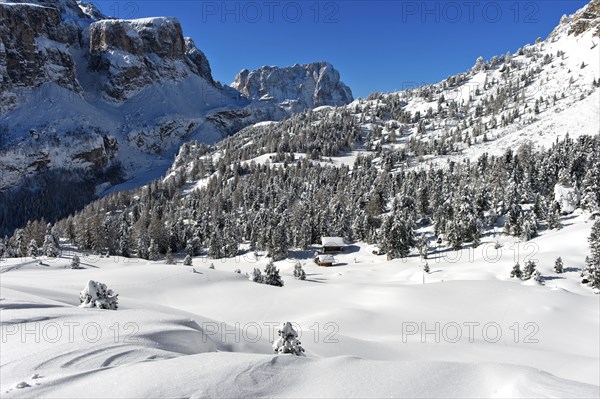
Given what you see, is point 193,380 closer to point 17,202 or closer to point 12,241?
point 12,241

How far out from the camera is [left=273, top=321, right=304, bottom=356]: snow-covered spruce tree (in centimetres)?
1239

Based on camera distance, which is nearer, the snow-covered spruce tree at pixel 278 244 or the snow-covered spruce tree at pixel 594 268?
the snow-covered spruce tree at pixel 594 268

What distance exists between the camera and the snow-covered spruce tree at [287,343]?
40.7ft

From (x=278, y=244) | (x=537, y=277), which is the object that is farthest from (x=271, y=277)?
(x=278, y=244)

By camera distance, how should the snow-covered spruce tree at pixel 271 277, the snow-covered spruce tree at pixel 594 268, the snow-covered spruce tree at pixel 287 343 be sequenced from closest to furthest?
1. the snow-covered spruce tree at pixel 287 343
2. the snow-covered spruce tree at pixel 594 268
3. the snow-covered spruce tree at pixel 271 277

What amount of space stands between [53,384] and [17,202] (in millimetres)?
231561

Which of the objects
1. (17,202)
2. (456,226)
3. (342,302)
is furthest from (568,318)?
(17,202)

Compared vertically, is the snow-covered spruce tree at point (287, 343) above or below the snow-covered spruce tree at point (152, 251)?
above

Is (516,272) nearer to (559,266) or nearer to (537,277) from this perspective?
(537,277)

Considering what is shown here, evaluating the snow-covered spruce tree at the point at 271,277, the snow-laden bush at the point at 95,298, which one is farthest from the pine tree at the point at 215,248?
the snow-laden bush at the point at 95,298

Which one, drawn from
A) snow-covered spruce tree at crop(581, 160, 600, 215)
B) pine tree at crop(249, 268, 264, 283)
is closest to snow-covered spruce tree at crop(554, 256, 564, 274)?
snow-covered spruce tree at crop(581, 160, 600, 215)

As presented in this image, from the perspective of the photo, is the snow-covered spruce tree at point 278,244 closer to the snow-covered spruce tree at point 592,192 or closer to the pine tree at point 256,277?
the pine tree at point 256,277

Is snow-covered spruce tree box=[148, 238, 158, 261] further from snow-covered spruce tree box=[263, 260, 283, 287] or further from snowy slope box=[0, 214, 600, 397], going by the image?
snow-covered spruce tree box=[263, 260, 283, 287]

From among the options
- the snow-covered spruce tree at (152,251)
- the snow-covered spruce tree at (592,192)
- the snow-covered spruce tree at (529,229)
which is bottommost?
the snow-covered spruce tree at (152,251)
